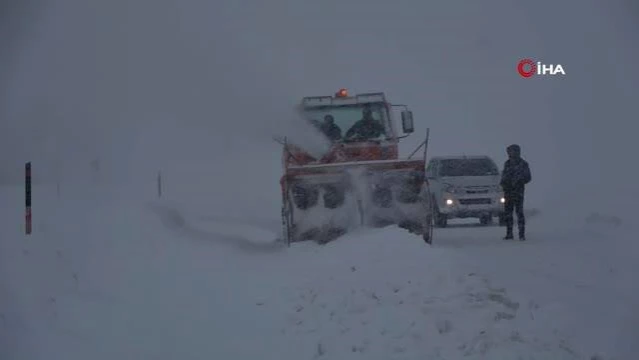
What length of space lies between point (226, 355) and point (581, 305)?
11.8 feet

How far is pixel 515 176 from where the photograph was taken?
13.8 m

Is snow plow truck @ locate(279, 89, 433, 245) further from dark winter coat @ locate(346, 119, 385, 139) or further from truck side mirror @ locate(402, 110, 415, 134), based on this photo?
dark winter coat @ locate(346, 119, 385, 139)

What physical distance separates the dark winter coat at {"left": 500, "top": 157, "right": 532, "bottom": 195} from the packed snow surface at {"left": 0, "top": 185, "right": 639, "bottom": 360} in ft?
5.24

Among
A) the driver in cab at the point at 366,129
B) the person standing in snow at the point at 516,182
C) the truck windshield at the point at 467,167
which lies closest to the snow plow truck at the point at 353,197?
the driver in cab at the point at 366,129

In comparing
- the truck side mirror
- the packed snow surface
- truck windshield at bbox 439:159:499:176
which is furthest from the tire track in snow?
truck windshield at bbox 439:159:499:176

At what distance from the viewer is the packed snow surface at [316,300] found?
6.13 meters

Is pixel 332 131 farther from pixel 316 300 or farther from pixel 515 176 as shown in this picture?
pixel 316 300

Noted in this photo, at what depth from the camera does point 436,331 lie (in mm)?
6316

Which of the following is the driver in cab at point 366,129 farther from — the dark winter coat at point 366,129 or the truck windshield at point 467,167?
the truck windshield at point 467,167

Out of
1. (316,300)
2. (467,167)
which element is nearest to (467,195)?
(467,167)

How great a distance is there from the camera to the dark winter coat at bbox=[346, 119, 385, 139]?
13805 mm

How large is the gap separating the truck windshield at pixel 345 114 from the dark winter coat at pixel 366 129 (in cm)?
9

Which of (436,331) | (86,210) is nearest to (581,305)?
(436,331)

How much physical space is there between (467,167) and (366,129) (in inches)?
199
